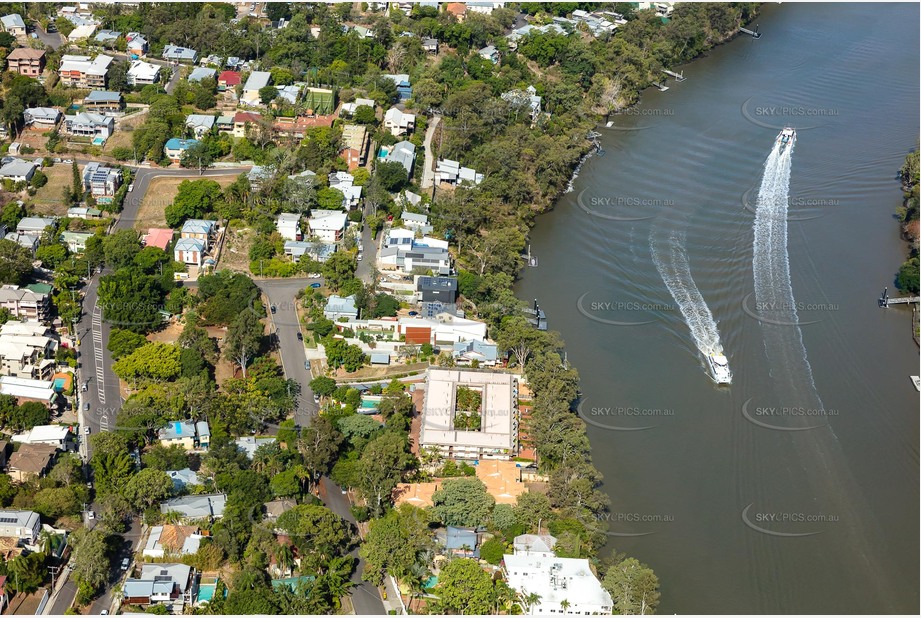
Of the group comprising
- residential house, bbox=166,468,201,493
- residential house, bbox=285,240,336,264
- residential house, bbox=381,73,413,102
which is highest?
residential house, bbox=381,73,413,102

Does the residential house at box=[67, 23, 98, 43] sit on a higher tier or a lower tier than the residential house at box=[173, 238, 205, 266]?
higher

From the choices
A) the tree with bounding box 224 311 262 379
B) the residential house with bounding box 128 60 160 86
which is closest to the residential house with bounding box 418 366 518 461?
the tree with bounding box 224 311 262 379

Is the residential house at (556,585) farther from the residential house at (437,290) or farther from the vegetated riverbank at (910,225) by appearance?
the vegetated riverbank at (910,225)

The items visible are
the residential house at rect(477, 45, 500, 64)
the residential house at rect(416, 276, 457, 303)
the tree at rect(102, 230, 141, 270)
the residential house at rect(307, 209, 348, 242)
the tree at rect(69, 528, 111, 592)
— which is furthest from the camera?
the residential house at rect(477, 45, 500, 64)

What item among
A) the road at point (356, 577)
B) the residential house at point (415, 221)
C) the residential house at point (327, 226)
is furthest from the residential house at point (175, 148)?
the road at point (356, 577)

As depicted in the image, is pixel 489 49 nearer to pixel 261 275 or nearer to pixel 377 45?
pixel 377 45

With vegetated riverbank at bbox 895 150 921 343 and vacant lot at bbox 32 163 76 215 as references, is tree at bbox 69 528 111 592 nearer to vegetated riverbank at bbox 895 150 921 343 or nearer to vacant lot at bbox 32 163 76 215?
vacant lot at bbox 32 163 76 215
